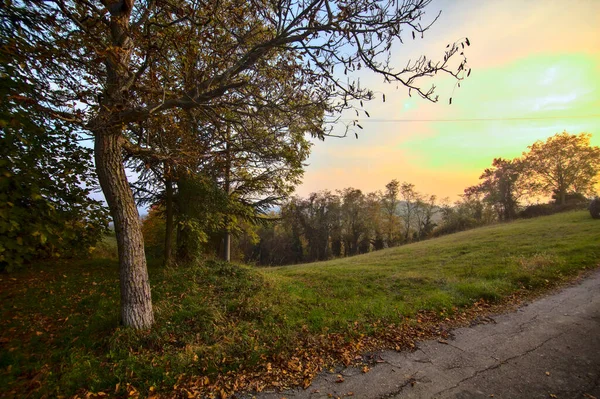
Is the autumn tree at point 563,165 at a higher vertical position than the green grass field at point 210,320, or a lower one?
higher

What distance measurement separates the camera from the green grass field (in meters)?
3.50

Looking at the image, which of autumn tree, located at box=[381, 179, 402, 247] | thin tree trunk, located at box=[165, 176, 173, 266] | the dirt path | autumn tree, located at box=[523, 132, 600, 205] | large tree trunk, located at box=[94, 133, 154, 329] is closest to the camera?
the dirt path

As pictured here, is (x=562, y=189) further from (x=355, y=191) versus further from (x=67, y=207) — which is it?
(x=67, y=207)

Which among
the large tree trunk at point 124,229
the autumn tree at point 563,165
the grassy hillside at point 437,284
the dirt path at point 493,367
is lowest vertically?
the dirt path at point 493,367

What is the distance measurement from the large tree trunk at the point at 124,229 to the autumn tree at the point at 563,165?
39.6 meters

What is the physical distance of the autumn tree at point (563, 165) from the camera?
2753cm

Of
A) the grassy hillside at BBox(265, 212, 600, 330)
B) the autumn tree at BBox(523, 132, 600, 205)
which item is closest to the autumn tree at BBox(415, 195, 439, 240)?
the autumn tree at BBox(523, 132, 600, 205)

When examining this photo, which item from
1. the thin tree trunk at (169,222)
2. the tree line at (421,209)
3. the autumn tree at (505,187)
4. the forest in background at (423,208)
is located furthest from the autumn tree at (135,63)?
the autumn tree at (505,187)

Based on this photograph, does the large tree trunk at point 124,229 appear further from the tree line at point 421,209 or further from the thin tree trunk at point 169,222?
the tree line at point 421,209

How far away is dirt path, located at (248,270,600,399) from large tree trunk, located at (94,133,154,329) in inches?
104

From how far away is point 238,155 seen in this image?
8.52m

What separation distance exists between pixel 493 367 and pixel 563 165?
122 feet

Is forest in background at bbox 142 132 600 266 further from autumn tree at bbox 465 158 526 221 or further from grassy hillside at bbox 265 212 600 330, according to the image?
grassy hillside at bbox 265 212 600 330

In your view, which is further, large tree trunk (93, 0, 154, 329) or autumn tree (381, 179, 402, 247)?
autumn tree (381, 179, 402, 247)
